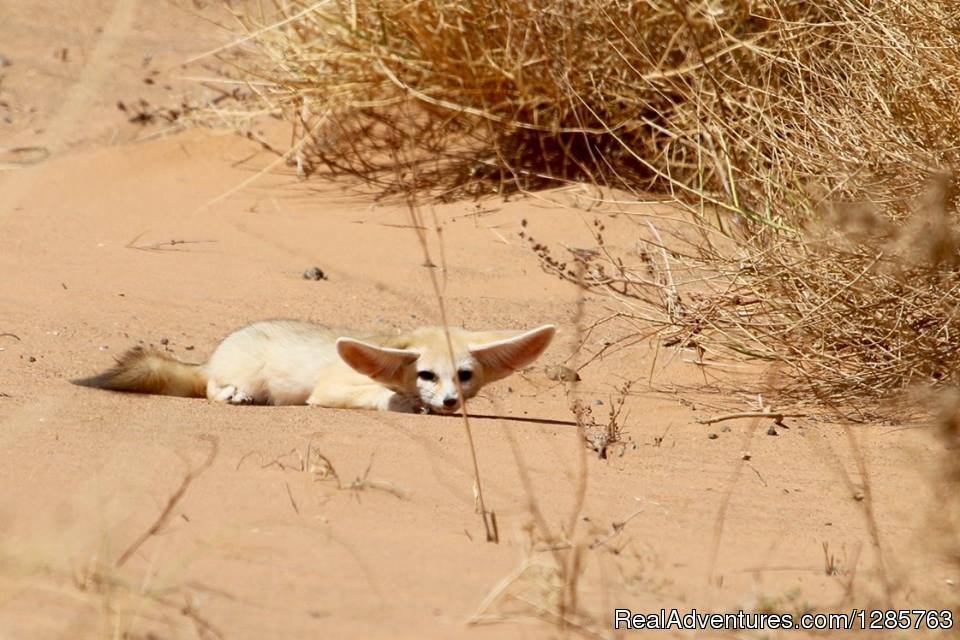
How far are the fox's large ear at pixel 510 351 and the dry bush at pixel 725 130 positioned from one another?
0.61 m

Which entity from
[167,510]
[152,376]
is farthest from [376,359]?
[167,510]

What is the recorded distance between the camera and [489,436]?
4.62 metres

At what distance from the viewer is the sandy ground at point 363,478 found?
2957 millimetres

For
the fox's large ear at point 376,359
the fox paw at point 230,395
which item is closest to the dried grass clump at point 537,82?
the fox's large ear at point 376,359

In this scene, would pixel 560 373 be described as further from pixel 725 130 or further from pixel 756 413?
pixel 725 130

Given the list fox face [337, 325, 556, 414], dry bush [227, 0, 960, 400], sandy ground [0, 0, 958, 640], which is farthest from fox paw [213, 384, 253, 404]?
dry bush [227, 0, 960, 400]

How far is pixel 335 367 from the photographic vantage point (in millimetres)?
5297

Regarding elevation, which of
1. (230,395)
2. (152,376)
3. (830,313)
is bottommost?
(230,395)

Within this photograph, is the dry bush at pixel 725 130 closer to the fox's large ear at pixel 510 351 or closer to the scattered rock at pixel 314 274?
the fox's large ear at pixel 510 351

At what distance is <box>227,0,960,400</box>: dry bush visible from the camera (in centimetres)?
477

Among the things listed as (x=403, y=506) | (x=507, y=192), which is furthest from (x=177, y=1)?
(x=403, y=506)

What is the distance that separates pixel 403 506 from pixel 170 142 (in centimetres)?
624

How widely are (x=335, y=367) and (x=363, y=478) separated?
152 centimetres

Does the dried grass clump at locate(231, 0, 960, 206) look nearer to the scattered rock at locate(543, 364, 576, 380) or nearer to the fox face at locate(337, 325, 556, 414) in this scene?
the scattered rock at locate(543, 364, 576, 380)
